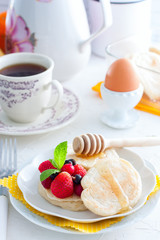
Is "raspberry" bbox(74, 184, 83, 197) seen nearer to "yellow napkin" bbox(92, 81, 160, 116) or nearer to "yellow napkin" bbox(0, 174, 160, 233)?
"yellow napkin" bbox(0, 174, 160, 233)

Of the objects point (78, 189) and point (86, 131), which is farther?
point (86, 131)

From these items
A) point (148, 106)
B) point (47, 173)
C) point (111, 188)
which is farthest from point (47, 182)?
point (148, 106)

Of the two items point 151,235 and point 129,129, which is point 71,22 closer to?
point 129,129

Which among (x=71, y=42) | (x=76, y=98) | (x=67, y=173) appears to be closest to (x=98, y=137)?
(x=67, y=173)

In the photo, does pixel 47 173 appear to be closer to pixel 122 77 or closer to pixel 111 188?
pixel 111 188

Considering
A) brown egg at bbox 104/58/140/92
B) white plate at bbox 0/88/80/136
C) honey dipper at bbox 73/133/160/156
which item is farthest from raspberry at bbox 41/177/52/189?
brown egg at bbox 104/58/140/92

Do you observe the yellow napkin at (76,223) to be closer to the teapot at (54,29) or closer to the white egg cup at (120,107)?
the white egg cup at (120,107)

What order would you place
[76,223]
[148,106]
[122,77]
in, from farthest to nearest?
1. [148,106]
2. [122,77]
3. [76,223]
